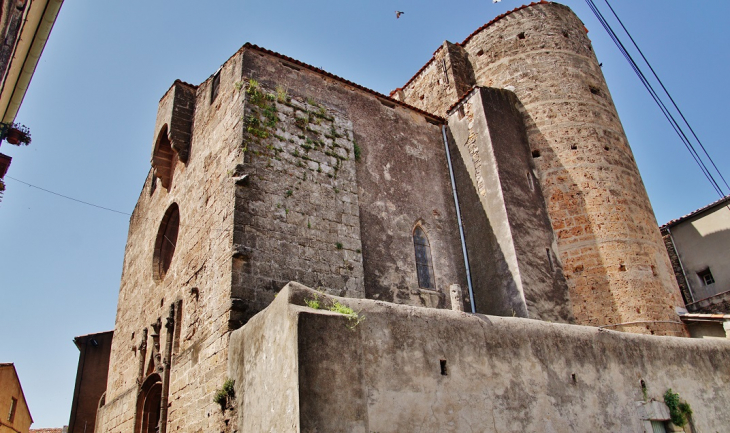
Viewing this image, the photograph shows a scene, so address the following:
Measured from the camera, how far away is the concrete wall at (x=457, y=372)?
5.32m

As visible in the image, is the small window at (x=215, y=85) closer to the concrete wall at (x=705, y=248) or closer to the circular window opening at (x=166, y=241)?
the circular window opening at (x=166, y=241)

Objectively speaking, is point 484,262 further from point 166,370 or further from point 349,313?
point 166,370

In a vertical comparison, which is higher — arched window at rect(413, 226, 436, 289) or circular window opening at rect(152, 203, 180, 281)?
circular window opening at rect(152, 203, 180, 281)

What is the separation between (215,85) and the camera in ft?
35.6

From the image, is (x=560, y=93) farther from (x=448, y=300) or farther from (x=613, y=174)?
(x=448, y=300)

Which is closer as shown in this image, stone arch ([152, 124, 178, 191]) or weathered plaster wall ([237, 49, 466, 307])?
weathered plaster wall ([237, 49, 466, 307])

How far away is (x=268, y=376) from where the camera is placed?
583 centimetres

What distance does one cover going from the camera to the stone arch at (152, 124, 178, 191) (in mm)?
12086


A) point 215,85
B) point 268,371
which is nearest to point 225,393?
point 268,371

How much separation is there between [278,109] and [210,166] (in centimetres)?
162

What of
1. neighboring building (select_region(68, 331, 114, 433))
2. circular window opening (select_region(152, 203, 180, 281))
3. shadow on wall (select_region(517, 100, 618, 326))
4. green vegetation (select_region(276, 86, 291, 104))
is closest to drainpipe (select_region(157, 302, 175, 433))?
circular window opening (select_region(152, 203, 180, 281))

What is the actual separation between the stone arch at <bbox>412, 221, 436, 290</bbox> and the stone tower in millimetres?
2885

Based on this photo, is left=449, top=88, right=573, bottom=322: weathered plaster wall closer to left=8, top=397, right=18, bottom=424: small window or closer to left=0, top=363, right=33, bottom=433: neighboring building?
left=0, top=363, right=33, bottom=433: neighboring building

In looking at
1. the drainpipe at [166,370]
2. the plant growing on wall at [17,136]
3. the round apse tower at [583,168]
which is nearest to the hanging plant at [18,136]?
the plant growing on wall at [17,136]
